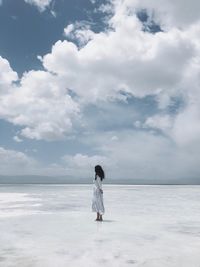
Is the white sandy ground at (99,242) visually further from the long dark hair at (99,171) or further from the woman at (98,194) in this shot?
the long dark hair at (99,171)

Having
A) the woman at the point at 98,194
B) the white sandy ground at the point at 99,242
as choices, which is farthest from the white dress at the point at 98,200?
the white sandy ground at the point at 99,242

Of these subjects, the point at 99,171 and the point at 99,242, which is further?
the point at 99,171

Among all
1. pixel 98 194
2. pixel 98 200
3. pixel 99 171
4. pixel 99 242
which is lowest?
pixel 99 242

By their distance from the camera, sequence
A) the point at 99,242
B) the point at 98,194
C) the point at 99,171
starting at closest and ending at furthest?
the point at 99,242 < the point at 99,171 < the point at 98,194

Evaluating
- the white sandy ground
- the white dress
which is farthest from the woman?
the white sandy ground

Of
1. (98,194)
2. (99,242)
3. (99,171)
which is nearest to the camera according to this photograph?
(99,242)

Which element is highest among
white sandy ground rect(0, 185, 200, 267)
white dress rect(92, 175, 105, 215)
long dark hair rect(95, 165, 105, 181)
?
long dark hair rect(95, 165, 105, 181)

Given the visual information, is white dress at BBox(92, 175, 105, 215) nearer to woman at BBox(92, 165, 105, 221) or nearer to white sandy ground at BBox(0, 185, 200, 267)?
woman at BBox(92, 165, 105, 221)

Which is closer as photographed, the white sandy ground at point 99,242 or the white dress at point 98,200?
the white sandy ground at point 99,242

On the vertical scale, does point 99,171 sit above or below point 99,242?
above

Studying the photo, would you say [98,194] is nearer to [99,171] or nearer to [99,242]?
[99,171]

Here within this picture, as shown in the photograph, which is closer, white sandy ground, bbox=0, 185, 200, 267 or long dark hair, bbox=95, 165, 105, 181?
white sandy ground, bbox=0, 185, 200, 267

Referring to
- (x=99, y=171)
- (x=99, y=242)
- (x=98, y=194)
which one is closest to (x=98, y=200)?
(x=98, y=194)

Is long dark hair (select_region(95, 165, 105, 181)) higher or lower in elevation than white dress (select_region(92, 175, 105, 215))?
higher
